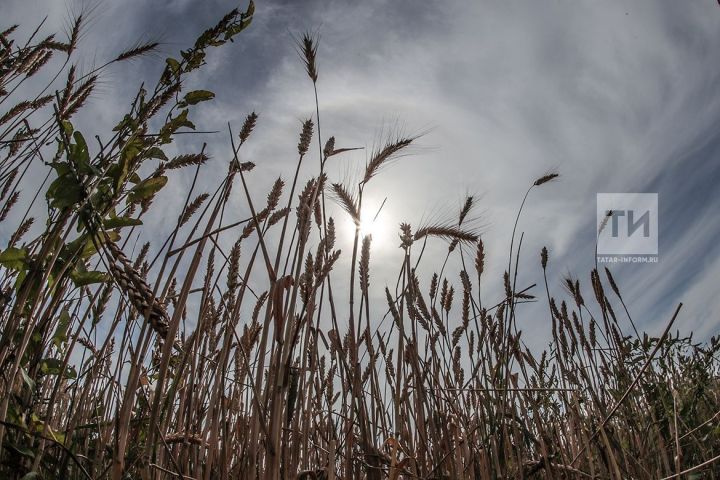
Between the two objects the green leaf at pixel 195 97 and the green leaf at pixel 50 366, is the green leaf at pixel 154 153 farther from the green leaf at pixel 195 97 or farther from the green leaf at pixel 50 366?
the green leaf at pixel 50 366

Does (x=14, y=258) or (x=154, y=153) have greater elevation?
(x=154, y=153)

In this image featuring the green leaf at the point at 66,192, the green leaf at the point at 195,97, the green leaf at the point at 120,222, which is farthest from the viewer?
the green leaf at the point at 195,97

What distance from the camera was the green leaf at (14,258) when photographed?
103 cm

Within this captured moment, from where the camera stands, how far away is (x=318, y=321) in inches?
66.3

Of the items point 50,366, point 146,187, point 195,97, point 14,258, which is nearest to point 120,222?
point 146,187

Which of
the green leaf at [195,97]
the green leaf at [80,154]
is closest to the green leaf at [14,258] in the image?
the green leaf at [80,154]

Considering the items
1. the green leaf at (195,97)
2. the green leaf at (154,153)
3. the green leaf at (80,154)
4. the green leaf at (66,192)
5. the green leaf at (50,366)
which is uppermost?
the green leaf at (195,97)

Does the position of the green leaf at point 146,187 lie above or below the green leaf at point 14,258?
above

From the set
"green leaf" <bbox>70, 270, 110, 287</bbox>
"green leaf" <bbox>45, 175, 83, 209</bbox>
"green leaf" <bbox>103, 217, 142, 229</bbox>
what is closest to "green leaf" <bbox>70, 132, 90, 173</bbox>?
"green leaf" <bbox>45, 175, 83, 209</bbox>

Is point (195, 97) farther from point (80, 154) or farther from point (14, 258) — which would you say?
point (14, 258)

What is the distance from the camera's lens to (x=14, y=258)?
3.40 feet

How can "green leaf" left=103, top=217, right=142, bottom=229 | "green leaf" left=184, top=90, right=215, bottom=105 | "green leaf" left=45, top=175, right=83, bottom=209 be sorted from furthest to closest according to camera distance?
"green leaf" left=184, top=90, right=215, bottom=105 < "green leaf" left=103, top=217, right=142, bottom=229 < "green leaf" left=45, top=175, right=83, bottom=209

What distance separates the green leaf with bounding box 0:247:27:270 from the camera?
103 cm

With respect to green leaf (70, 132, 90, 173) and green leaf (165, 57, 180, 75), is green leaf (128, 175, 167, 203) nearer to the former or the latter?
green leaf (70, 132, 90, 173)
